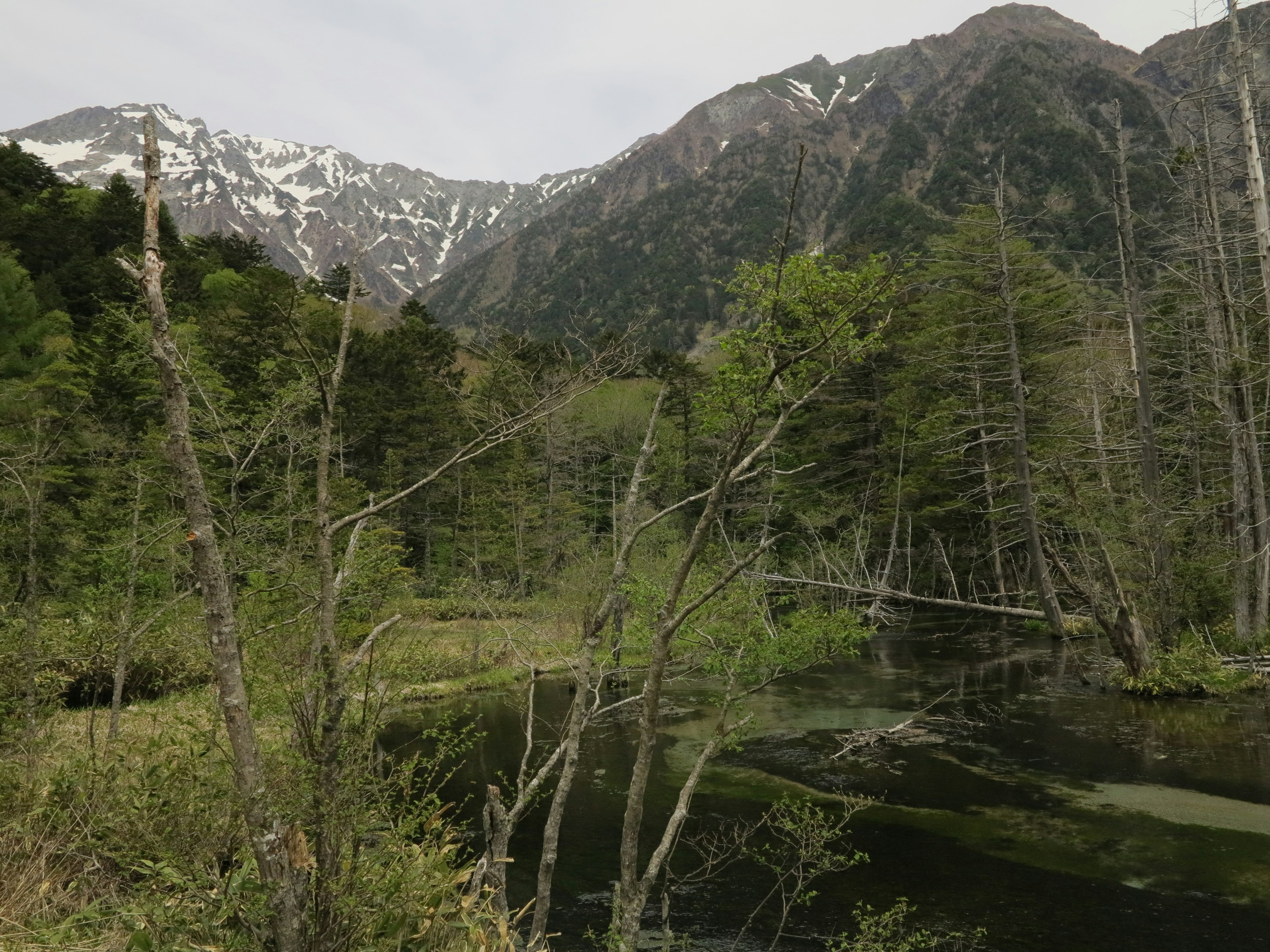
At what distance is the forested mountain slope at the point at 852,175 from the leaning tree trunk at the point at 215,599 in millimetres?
43003

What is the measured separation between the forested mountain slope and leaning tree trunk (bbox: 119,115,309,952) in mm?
43003

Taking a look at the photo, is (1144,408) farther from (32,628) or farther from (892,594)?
(32,628)

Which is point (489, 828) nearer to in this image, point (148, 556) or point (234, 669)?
point (234, 669)

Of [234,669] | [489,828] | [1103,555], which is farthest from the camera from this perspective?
[1103,555]

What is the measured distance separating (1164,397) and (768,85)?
6704 inches

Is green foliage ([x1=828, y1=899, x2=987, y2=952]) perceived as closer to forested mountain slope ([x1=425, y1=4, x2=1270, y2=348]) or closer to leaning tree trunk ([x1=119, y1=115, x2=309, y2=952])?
leaning tree trunk ([x1=119, y1=115, x2=309, y2=952])

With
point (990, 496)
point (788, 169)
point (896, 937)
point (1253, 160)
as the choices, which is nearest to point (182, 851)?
point (896, 937)

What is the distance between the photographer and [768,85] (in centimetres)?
17325

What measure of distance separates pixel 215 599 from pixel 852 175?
12998 cm

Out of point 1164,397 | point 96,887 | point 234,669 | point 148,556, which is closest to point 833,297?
point 234,669

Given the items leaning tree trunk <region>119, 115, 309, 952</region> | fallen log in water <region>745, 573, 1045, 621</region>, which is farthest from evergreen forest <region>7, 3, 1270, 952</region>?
fallen log in water <region>745, 573, 1045, 621</region>

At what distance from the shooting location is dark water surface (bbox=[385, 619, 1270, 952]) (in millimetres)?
7656

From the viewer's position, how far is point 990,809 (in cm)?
1038

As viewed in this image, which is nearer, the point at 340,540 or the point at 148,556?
the point at 148,556
